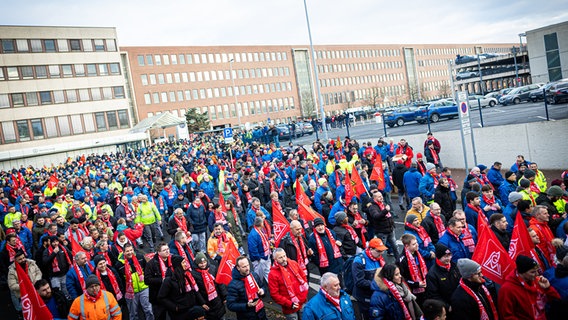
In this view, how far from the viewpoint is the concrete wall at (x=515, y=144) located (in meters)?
14.8

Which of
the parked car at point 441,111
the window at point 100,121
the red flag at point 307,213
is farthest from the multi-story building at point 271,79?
the red flag at point 307,213

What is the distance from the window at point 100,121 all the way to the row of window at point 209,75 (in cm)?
1984

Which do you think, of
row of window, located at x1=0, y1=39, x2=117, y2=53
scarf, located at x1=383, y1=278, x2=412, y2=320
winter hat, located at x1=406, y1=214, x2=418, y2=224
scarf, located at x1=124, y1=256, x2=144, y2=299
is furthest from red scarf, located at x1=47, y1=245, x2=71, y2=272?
row of window, located at x1=0, y1=39, x2=117, y2=53

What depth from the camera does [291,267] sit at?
239 inches

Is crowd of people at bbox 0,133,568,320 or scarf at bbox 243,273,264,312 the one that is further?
scarf at bbox 243,273,264,312

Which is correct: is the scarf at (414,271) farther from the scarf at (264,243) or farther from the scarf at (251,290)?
the scarf at (264,243)

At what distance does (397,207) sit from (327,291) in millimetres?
9627

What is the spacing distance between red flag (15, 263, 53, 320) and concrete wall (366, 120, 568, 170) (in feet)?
46.9

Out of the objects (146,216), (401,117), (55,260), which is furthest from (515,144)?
(401,117)

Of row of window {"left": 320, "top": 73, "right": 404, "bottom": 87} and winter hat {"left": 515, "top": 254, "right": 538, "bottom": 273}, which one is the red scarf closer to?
winter hat {"left": 515, "top": 254, "right": 538, "bottom": 273}

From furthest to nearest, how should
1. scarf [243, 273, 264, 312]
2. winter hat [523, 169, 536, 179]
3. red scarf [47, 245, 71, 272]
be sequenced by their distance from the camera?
winter hat [523, 169, 536, 179]
red scarf [47, 245, 71, 272]
scarf [243, 273, 264, 312]

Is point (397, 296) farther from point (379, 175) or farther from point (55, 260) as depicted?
point (379, 175)

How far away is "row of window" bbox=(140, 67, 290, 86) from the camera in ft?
251

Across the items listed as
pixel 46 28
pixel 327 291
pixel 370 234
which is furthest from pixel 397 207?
pixel 46 28
